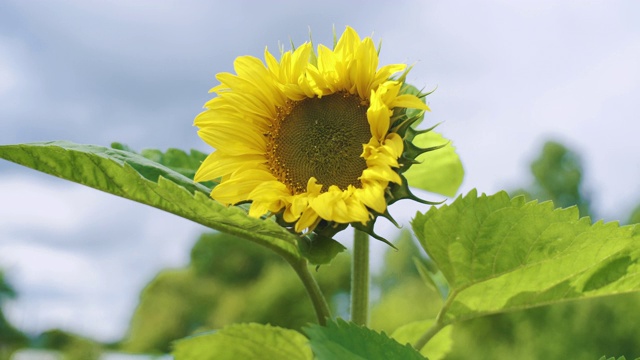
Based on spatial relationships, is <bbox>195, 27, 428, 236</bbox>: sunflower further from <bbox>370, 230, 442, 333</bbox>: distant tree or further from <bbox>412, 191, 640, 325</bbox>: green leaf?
<bbox>370, 230, 442, 333</bbox>: distant tree

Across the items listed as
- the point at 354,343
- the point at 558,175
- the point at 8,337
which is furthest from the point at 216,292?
the point at 354,343

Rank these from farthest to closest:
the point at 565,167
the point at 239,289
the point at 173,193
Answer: the point at 565,167
the point at 239,289
the point at 173,193

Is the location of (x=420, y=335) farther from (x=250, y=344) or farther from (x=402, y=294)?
(x=402, y=294)

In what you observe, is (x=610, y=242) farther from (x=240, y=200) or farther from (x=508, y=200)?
(x=240, y=200)

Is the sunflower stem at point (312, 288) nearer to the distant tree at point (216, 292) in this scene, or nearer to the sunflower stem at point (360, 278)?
the sunflower stem at point (360, 278)

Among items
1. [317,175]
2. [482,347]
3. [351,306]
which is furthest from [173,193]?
[482,347]
